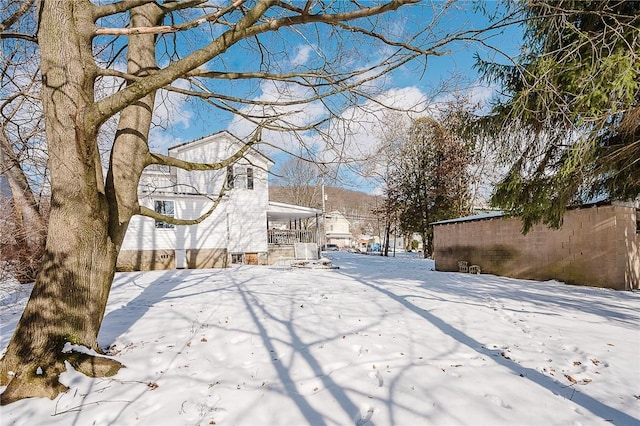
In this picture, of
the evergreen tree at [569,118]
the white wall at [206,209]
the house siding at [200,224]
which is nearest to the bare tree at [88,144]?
the evergreen tree at [569,118]

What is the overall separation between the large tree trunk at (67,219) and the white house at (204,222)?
10.4 m

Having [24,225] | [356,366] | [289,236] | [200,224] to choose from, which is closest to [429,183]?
[289,236]

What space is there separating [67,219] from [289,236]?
1606 centimetres

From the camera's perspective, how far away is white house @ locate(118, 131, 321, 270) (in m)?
14.2

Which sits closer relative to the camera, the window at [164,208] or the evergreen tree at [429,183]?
the window at [164,208]

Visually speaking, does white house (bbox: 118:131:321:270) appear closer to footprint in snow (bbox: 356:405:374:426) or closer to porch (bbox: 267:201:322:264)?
porch (bbox: 267:201:322:264)

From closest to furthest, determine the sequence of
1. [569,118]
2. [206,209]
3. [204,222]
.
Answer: [569,118]
[204,222]
[206,209]

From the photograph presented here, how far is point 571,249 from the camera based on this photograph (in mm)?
8781

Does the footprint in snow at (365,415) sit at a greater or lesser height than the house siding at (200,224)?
lesser

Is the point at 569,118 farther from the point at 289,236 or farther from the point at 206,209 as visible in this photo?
the point at 289,236

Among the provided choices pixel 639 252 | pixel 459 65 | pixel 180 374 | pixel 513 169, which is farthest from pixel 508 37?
pixel 639 252

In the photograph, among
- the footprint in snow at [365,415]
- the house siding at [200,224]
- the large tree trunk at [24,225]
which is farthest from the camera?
the house siding at [200,224]

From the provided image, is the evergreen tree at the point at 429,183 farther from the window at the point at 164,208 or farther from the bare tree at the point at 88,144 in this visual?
the bare tree at the point at 88,144

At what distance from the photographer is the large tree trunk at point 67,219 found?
2.72 meters
